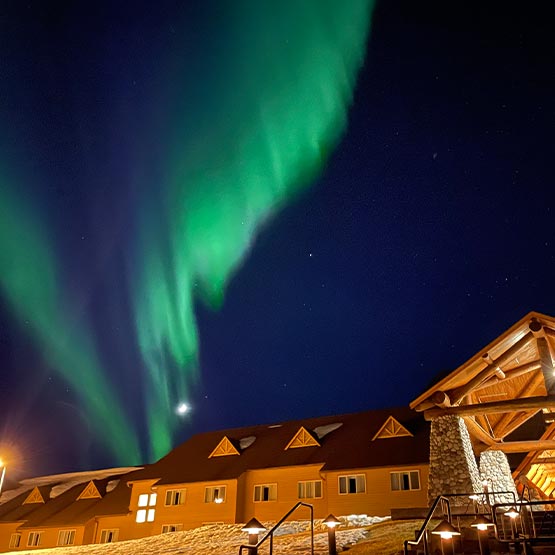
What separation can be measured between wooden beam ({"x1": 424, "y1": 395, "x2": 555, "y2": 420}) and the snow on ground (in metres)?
5.24

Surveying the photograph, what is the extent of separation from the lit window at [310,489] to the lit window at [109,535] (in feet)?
47.4

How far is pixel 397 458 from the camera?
31203 millimetres

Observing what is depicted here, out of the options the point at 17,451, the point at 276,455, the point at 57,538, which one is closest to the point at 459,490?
the point at 276,455

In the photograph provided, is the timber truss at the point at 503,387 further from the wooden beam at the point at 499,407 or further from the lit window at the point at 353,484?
the lit window at the point at 353,484

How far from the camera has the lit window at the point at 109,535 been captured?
3959 cm

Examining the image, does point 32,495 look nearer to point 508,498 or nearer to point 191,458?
point 191,458

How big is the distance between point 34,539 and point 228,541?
87.3 ft

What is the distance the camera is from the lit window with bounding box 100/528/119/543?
39.6 meters

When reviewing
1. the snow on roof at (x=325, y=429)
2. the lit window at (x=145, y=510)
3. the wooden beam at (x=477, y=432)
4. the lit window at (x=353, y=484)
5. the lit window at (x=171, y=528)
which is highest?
the snow on roof at (x=325, y=429)

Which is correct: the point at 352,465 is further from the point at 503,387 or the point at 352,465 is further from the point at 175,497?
the point at 175,497

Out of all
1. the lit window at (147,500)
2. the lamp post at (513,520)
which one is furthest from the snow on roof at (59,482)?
the lamp post at (513,520)

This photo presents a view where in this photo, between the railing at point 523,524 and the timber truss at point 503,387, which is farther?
the timber truss at point 503,387

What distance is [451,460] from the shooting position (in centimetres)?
2195

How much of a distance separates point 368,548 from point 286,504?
18.9 meters
